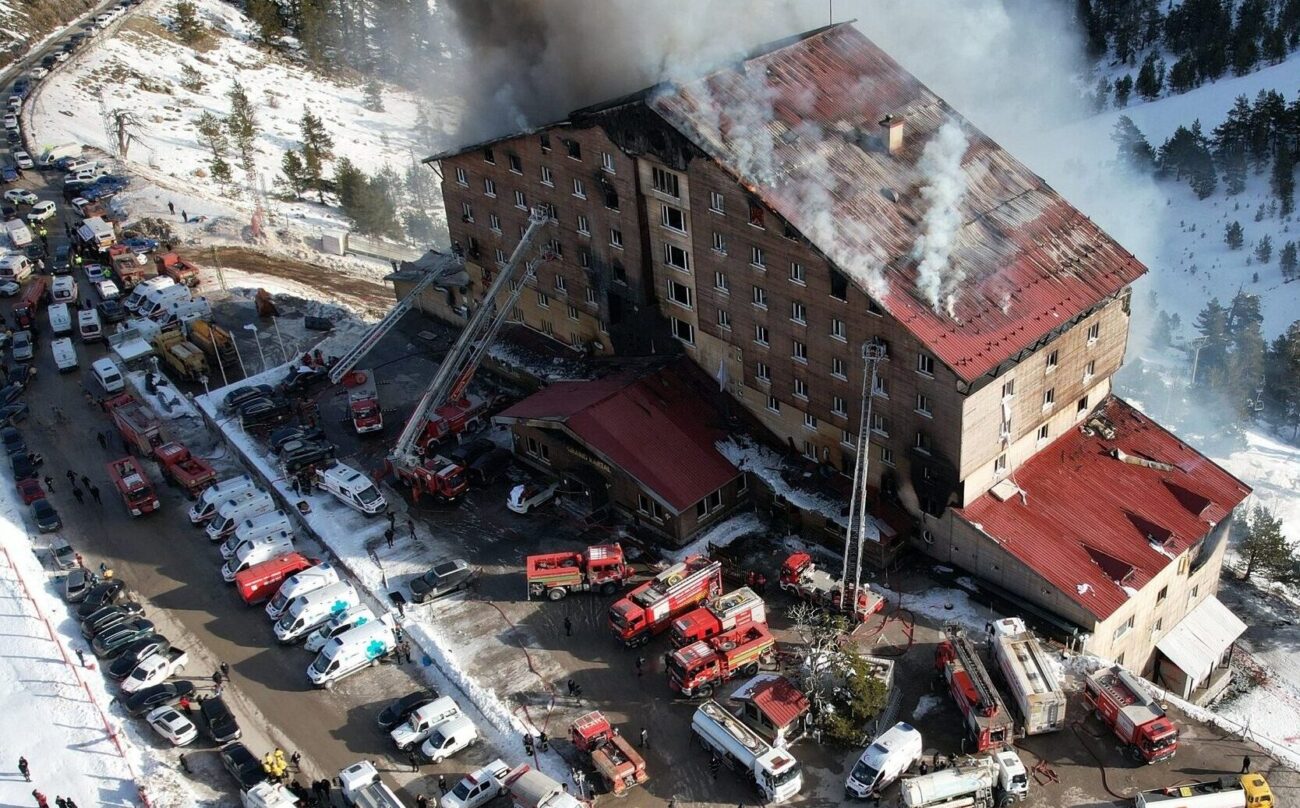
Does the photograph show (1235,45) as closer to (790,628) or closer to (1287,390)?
(1287,390)

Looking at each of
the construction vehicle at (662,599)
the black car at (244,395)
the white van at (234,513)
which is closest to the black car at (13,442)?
the black car at (244,395)

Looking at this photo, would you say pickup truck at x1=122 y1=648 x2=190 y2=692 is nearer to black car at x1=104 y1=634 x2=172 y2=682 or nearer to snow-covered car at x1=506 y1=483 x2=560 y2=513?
black car at x1=104 y1=634 x2=172 y2=682

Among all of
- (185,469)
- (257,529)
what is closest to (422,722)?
(257,529)

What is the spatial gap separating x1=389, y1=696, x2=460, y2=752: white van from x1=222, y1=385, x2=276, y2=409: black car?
85.3 feet

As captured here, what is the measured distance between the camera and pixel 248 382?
66.4 m

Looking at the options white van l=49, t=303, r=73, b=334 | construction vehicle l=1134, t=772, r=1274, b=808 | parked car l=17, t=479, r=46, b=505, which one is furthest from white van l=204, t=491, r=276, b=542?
construction vehicle l=1134, t=772, r=1274, b=808

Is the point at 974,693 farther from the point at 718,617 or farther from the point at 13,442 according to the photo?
the point at 13,442

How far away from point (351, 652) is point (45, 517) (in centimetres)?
1969

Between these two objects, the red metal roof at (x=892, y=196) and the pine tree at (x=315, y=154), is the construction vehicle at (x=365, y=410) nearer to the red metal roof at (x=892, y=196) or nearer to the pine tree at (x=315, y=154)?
the red metal roof at (x=892, y=196)

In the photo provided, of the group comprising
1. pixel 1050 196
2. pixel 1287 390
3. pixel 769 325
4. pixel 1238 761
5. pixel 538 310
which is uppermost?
pixel 1050 196

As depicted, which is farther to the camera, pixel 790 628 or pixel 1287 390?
pixel 1287 390

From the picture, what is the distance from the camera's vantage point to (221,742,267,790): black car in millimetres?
41219

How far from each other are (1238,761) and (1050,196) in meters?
25.3

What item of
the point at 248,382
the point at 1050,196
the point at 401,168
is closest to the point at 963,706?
the point at 1050,196
